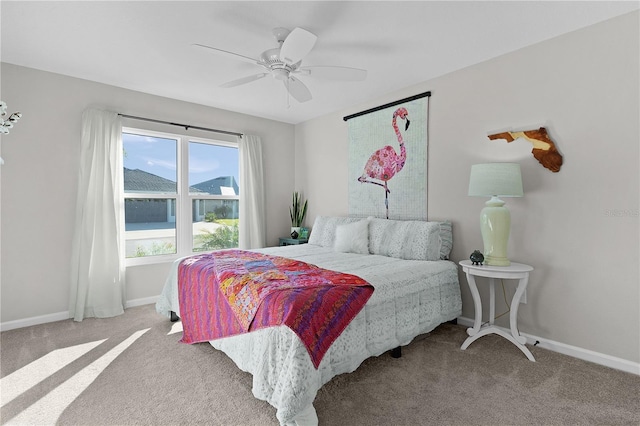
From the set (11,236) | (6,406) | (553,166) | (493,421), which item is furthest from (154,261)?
(553,166)

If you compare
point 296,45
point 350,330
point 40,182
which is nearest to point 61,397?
point 350,330

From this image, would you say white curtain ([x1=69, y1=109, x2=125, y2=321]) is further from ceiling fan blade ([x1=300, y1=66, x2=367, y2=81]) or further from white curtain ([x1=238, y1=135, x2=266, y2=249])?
ceiling fan blade ([x1=300, y1=66, x2=367, y2=81])

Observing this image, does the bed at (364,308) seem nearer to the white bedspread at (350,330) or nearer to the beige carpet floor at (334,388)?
the white bedspread at (350,330)

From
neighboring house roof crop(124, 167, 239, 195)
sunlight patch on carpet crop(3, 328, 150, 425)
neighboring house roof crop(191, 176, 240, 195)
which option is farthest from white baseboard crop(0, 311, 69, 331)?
neighboring house roof crop(191, 176, 240, 195)

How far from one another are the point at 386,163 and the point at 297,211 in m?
1.76

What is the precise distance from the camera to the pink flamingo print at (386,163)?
144 inches

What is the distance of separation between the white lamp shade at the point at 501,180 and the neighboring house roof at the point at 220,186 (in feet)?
10.8

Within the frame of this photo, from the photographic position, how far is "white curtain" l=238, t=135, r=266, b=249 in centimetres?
458

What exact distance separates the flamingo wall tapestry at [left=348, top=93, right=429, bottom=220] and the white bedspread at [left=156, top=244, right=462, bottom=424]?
814 millimetres

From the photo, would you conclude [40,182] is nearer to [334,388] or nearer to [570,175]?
[334,388]

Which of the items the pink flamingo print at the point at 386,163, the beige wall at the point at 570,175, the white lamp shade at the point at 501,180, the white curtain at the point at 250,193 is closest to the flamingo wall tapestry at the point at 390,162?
the pink flamingo print at the point at 386,163

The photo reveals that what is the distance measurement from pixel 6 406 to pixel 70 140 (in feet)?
8.18

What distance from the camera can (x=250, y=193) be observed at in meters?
4.60

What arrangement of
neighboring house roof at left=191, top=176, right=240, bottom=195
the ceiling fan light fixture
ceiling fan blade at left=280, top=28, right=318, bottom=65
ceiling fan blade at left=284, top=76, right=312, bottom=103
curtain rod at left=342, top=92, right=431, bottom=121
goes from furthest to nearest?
neighboring house roof at left=191, top=176, right=240, bottom=195 < curtain rod at left=342, top=92, right=431, bottom=121 < ceiling fan blade at left=284, top=76, right=312, bottom=103 < the ceiling fan light fixture < ceiling fan blade at left=280, top=28, right=318, bottom=65
